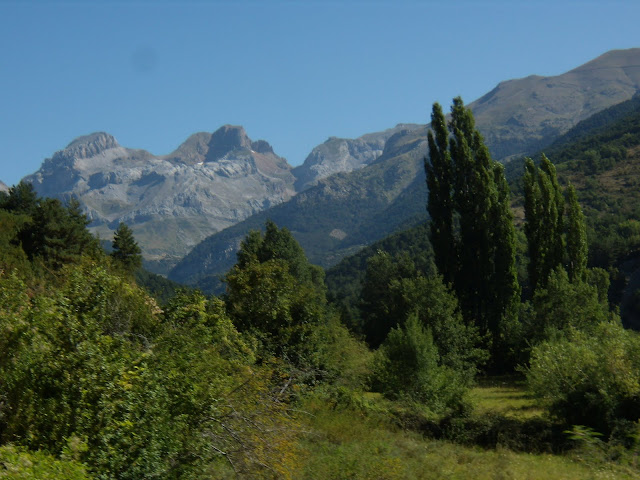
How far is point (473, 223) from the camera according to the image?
143 ft

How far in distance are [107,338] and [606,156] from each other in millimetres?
171119

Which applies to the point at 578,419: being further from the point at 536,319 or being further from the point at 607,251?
the point at 607,251

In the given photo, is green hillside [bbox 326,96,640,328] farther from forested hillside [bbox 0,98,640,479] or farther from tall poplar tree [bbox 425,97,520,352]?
forested hillside [bbox 0,98,640,479]

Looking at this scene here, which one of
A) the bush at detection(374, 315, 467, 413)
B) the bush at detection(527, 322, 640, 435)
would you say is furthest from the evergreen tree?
the bush at detection(527, 322, 640, 435)

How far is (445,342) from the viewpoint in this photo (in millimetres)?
36219

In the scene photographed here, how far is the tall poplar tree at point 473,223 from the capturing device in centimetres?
4169

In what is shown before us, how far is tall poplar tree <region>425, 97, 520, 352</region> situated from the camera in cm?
4169

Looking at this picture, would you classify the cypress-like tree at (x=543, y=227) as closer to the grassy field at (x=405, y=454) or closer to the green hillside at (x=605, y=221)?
the green hillside at (x=605, y=221)

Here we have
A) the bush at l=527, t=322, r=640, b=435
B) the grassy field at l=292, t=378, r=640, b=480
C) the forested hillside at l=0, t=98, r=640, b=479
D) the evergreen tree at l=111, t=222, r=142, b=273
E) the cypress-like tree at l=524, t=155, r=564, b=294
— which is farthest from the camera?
the evergreen tree at l=111, t=222, r=142, b=273

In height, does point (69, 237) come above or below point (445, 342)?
above

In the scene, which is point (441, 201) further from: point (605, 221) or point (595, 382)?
point (605, 221)

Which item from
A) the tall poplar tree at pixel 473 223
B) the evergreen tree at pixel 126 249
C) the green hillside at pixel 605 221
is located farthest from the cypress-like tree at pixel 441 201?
the evergreen tree at pixel 126 249

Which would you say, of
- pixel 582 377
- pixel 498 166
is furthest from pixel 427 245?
pixel 582 377

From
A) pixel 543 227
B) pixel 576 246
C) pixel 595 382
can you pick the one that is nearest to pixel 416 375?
pixel 595 382
